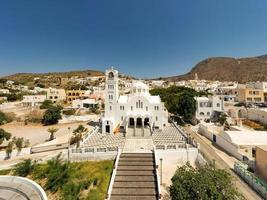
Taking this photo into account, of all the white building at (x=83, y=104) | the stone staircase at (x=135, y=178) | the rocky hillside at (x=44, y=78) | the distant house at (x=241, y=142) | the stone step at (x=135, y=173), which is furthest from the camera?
the rocky hillside at (x=44, y=78)

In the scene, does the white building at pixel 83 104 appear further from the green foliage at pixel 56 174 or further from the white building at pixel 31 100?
the green foliage at pixel 56 174

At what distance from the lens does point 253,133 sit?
94.8ft

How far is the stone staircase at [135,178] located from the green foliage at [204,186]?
3839mm

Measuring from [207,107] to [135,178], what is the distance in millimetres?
36166

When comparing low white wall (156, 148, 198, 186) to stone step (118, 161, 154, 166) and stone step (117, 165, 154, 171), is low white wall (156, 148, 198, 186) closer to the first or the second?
stone step (118, 161, 154, 166)

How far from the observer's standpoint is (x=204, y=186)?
13820 mm

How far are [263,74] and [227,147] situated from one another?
151 metres

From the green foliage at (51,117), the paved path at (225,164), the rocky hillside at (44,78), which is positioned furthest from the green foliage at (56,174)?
the rocky hillside at (44,78)

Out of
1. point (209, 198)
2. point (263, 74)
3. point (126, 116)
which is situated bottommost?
point (209, 198)

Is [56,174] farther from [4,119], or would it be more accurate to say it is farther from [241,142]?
[4,119]

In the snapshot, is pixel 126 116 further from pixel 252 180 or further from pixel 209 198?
pixel 209 198

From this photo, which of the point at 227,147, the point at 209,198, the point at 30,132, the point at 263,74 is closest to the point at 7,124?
the point at 30,132

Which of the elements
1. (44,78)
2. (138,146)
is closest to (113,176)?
(138,146)

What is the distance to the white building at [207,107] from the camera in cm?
5069
